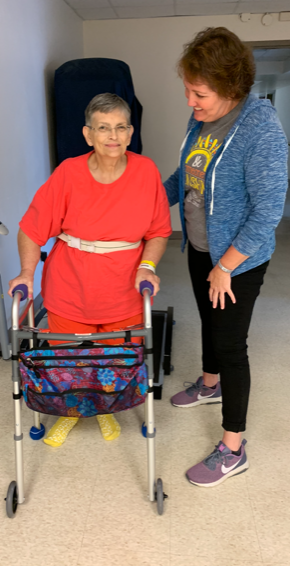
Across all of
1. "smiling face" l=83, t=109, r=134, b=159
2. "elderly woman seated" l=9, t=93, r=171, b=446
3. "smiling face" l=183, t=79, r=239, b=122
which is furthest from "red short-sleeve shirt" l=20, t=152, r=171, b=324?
"smiling face" l=183, t=79, r=239, b=122

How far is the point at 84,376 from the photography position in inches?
57.6

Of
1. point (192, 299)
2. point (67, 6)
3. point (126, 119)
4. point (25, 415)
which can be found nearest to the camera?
point (126, 119)

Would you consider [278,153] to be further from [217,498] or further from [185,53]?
[217,498]

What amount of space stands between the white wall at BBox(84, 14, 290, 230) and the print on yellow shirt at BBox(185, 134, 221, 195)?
3636 millimetres

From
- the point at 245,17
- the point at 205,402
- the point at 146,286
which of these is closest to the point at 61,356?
the point at 146,286

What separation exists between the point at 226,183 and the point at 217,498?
3.75 feet

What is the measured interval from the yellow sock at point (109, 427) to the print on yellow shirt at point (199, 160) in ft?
3.64

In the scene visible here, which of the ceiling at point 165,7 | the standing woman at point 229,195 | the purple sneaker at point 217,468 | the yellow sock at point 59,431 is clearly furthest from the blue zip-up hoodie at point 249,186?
the ceiling at point 165,7

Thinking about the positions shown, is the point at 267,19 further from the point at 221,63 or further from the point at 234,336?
the point at 234,336

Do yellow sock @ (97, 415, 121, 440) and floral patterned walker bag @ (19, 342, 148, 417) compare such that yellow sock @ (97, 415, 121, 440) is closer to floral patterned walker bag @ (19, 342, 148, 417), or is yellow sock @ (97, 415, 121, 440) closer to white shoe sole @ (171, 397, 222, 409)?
white shoe sole @ (171, 397, 222, 409)

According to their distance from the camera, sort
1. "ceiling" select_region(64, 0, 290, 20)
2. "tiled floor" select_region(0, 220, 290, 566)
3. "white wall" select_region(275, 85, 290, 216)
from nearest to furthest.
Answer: "tiled floor" select_region(0, 220, 290, 566)
"ceiling" select_region(64, 0, 290, 20)
"white wall" select_region(275, 85, 290, 216)

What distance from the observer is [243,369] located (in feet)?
5.38

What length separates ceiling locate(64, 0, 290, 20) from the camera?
13.5ft

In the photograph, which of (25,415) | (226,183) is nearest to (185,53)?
(226,183)
